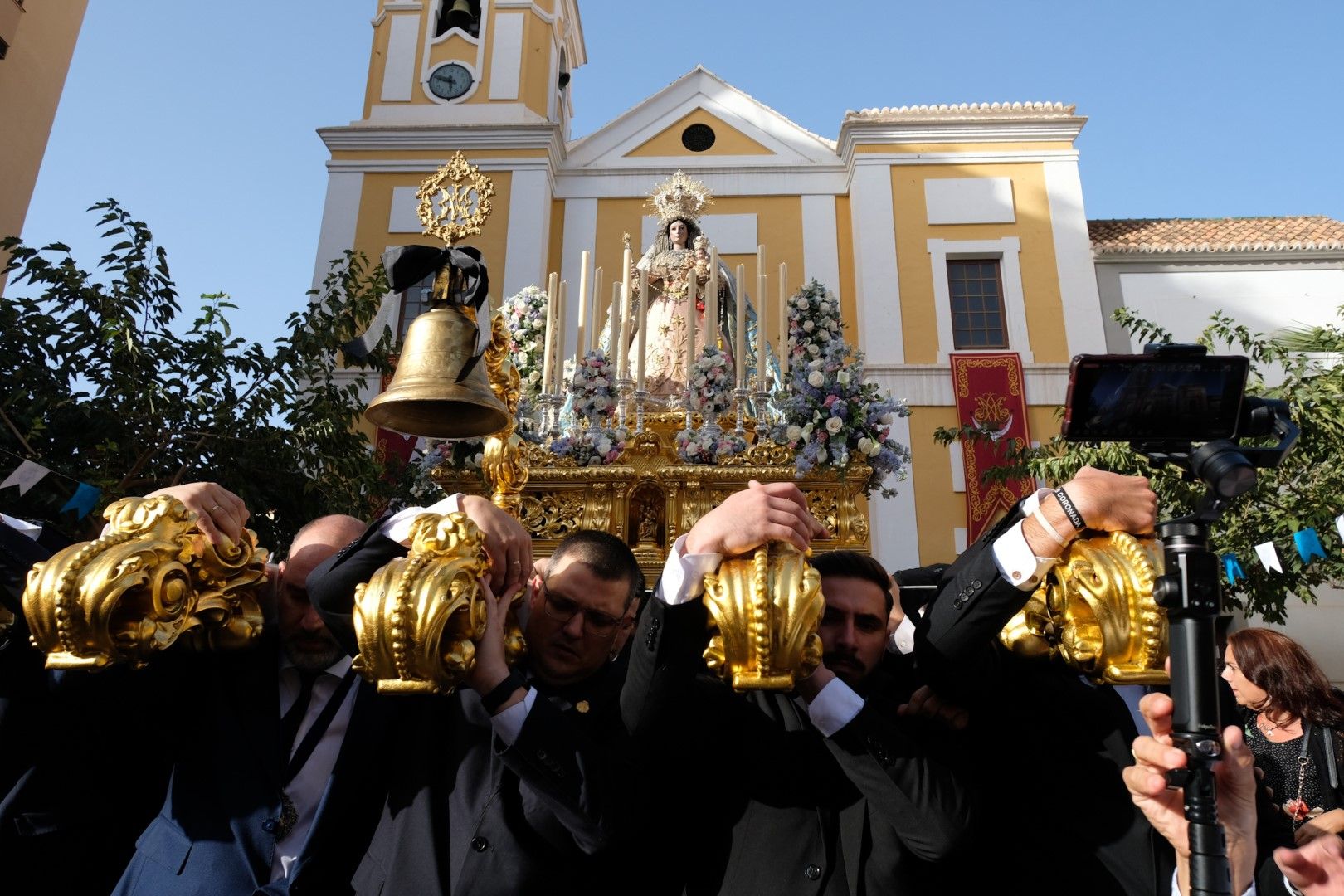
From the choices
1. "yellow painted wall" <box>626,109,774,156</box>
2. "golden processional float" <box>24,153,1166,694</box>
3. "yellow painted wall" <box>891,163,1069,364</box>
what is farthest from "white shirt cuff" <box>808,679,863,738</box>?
"yellow painted wall" <box>626,109,774,156</box>

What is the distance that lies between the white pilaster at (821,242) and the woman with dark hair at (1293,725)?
10.2m

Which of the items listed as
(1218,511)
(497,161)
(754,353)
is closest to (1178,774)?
(1218,511)

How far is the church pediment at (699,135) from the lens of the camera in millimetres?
14352

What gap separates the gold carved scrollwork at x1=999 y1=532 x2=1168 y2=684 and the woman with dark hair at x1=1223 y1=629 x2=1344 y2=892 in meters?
1.87

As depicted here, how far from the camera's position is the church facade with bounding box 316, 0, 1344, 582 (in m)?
12.8

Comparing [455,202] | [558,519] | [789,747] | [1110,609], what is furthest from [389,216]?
[1110,609]

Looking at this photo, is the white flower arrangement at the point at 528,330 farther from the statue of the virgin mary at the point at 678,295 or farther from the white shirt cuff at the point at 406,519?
the white shirt cuff at the point at 406,519

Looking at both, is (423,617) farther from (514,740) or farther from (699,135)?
(699,135)

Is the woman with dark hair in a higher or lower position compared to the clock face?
lower

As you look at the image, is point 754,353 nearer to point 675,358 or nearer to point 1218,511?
point 675,358

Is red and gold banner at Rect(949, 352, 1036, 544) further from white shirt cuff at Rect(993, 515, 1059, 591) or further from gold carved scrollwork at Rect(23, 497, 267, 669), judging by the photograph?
gold carved scrollwork at Rect(23, 497, 267, 669)

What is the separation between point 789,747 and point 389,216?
1282 cm

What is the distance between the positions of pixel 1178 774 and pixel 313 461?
5.99 meters

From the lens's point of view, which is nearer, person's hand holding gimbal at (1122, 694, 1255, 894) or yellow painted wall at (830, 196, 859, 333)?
person's hand holding gimbal at (1122, 694, 1255, 894)
